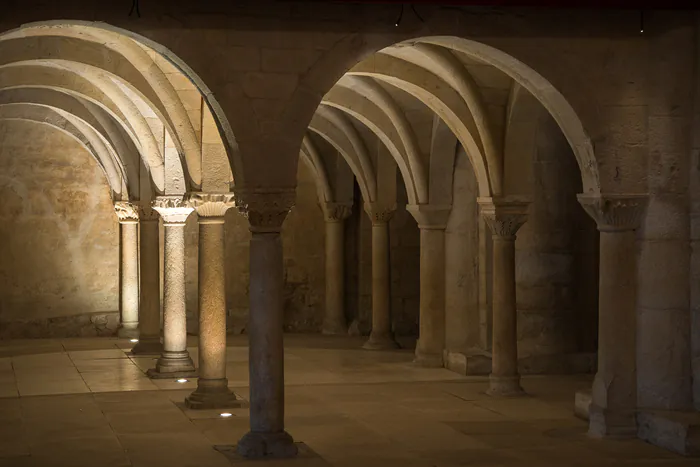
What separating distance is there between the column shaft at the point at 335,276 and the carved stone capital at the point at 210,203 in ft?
27.6

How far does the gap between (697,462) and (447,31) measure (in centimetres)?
370

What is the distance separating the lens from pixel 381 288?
17.0m

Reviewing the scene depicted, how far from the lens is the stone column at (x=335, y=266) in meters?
19.5

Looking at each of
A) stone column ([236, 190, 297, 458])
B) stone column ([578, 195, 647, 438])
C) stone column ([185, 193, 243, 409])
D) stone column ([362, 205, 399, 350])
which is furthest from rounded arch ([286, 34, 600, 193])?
stone column ([362, 205, 399, 350])

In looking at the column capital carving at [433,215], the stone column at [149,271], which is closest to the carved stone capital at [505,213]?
the column capital carving at [433,215]

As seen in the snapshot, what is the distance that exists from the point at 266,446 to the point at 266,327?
874 mm

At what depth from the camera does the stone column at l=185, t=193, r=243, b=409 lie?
11023mm

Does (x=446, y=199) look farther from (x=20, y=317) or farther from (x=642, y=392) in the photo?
(x=20, y=317)

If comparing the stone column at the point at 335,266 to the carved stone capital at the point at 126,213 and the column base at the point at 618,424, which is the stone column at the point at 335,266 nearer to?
the carved stone capital at the point at 126,213

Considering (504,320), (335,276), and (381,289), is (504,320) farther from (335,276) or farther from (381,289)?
(335,276)

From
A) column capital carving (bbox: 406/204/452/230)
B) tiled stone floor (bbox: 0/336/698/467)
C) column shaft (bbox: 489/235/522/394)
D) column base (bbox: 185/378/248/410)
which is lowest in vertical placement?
tiled stone floor (bbox: 0/336/698/467)

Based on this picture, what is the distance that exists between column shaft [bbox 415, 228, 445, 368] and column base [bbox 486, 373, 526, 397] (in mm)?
2439

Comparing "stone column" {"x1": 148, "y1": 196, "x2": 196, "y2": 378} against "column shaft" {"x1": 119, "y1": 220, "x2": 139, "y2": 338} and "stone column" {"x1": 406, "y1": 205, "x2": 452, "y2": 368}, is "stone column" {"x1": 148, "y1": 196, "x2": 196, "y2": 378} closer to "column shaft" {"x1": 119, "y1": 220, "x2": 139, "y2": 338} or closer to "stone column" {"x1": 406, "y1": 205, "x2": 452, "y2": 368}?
"stone column" {"x1": 406, "y1": 205, "x2": 452, "y2": 368}

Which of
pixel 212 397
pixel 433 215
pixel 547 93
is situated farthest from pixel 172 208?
pixel 547 93
